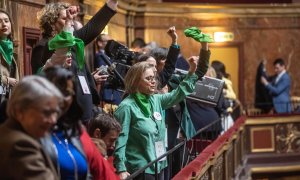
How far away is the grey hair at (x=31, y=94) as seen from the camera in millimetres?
2961

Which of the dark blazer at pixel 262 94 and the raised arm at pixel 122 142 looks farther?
the dark blazer at pixel 262 94

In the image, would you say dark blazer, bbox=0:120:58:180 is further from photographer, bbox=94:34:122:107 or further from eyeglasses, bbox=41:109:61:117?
photographer, bbox=94:34:122:107

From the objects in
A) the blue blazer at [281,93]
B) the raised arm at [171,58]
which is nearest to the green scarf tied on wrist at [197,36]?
the raised arm at [171,58]

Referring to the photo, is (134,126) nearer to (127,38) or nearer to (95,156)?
(95,156)

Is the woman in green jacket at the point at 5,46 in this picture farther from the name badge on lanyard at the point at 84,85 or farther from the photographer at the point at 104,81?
the photographer at the point at 104,81

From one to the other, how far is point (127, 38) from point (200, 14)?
2.57 m

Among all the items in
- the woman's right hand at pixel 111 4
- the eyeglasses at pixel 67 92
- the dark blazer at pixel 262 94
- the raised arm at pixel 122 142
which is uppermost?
the woman's right hand at pixel 111 4

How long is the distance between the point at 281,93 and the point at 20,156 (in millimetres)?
11408

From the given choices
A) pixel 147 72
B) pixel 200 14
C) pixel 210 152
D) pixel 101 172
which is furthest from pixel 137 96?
pixel 200 14

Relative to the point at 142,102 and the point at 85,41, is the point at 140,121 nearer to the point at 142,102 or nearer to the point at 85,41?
the point at 142,102

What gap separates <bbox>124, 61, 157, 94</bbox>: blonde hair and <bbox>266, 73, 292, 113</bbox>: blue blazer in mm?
8676

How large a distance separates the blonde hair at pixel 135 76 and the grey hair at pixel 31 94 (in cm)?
239

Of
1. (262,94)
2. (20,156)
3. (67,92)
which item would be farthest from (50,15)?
(262,94)

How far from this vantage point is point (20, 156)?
292 centimetres
